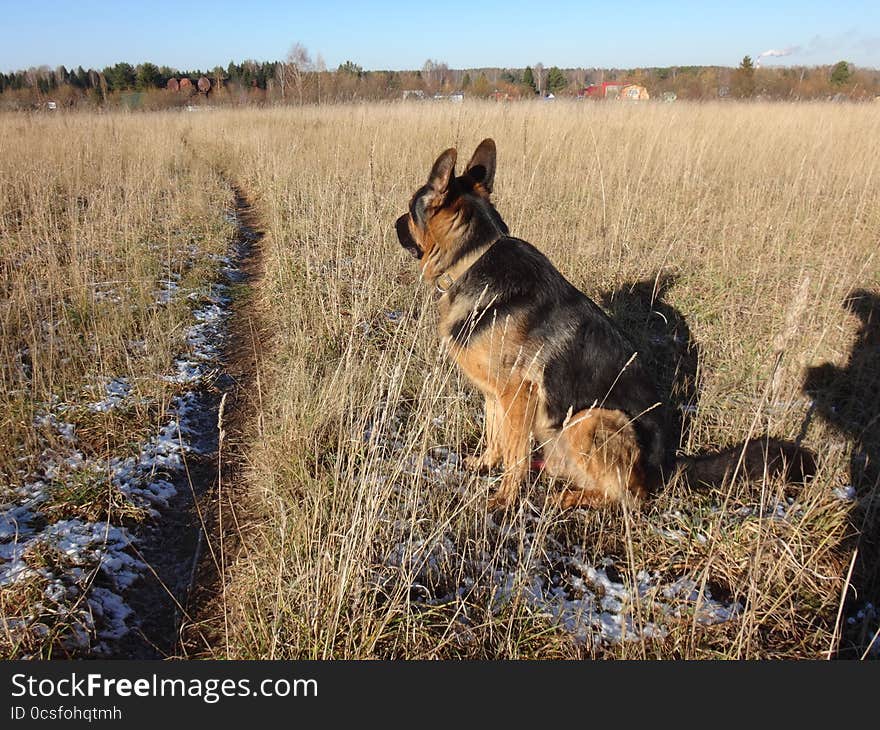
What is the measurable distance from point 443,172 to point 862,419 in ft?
11.5

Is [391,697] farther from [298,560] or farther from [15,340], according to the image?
[15,340]

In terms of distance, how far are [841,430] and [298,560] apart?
12.2ft

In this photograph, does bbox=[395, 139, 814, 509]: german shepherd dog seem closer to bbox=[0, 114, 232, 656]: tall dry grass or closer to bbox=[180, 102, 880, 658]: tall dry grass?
bbox=[180, 102, 880, 658]: tall dry grass

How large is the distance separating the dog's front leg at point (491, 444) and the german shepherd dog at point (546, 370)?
0.10 feet

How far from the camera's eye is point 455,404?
11.9 ft

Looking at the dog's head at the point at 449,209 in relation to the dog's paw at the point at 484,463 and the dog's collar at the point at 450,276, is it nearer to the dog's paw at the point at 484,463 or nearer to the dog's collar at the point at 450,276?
the dog's collar at the point at 450,276

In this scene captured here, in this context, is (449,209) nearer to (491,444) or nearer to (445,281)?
(445,281)

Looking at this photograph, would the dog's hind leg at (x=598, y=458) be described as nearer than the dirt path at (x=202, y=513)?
No

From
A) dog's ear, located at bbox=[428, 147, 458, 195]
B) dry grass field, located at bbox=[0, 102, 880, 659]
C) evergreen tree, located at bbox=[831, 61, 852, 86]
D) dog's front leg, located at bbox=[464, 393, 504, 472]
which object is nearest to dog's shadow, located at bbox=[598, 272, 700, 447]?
dry grass field, located at bbox=[0, 102, 880, 659]

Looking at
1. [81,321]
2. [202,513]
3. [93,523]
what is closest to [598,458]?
[202,513]

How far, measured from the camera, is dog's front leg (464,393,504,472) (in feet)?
10.2

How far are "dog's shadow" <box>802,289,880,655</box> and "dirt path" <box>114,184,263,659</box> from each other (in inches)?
110

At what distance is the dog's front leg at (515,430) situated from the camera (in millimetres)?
2832

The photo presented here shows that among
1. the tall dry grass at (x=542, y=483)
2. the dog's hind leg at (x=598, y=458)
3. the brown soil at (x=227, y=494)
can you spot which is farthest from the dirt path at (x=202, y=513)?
the dog's hind leg at (x=598, y=458)
